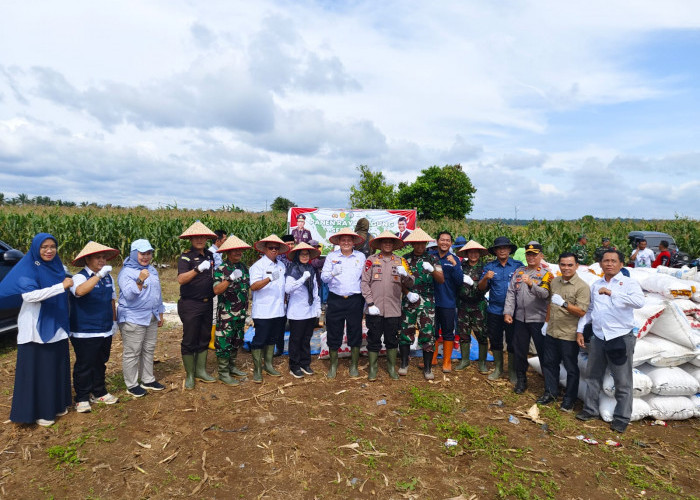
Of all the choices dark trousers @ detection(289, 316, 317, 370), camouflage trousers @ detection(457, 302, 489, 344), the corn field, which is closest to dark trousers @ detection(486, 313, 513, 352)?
camouflage trousers @ detection(457, 302, 489, 344)

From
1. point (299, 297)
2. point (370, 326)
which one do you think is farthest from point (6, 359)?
point (370, 326)

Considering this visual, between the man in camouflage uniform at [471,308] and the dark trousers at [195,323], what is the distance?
370 cm

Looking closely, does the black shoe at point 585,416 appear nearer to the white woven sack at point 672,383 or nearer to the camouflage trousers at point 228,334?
the white woven sack at point 672,383

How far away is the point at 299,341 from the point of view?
628cm

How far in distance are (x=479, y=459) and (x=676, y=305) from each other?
3340mm

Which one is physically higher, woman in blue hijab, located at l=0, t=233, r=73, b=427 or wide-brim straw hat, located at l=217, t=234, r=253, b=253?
wide-brim straw hat, located at l=217, t=234, r=253, b=253

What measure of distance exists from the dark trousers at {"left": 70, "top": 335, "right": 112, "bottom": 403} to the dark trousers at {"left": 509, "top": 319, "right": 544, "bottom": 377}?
17.5 ft

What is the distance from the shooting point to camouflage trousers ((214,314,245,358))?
5.76 meters

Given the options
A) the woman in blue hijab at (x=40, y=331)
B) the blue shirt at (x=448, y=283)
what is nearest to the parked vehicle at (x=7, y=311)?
the woman in blue hijab at (x=40, y=331)

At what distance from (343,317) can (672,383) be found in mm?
4199

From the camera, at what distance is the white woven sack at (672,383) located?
509cm

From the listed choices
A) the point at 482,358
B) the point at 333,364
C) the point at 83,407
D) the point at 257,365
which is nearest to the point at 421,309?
the point at 482,358

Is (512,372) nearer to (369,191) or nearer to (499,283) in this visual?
→ (499,283)

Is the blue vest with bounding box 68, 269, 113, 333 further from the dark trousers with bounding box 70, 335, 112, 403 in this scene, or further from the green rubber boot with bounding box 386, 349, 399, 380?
the green rubber boot with bounding box 386, 349, 399, 380
